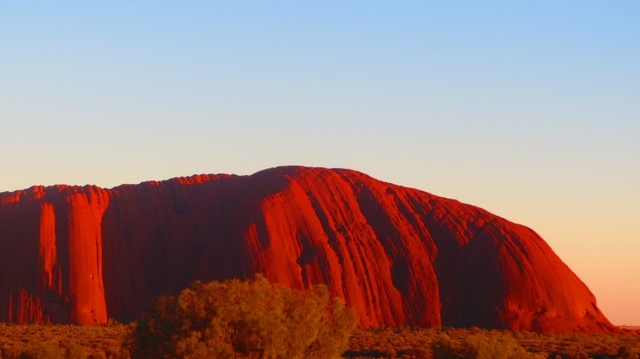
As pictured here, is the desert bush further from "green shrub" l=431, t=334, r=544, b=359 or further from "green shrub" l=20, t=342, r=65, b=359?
"green shrub" l=20, t=342, r=65, b=359

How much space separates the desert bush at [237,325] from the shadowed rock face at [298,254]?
34.6 meters

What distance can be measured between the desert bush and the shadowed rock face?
114 ft

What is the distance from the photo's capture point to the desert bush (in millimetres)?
23500

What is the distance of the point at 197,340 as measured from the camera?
76.8 feet

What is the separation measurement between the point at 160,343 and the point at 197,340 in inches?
70.9

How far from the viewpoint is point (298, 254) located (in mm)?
62688

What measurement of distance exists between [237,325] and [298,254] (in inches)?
1531

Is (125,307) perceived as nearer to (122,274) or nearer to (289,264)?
(122,274)

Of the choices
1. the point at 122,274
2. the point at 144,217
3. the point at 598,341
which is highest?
the point at 144,217

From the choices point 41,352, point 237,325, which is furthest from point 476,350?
point 41,352

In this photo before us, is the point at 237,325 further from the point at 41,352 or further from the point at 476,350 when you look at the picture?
the point at 41,352

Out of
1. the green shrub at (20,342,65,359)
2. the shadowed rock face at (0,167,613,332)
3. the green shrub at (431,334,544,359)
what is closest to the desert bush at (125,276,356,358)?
the green shrub at (431,334,544,359)

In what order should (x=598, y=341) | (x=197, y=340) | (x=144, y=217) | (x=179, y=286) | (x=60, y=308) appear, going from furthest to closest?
(x=144, y=217) < (x=179, y=286) < (x=60, y=308) < (x=598, y=341) < (x=197, y=340)

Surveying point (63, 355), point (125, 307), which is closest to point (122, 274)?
point (125, 307)
